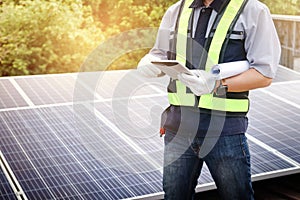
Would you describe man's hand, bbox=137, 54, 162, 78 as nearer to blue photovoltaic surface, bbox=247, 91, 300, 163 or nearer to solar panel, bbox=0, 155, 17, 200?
solar panel, bbox=0, 155, 17, 200

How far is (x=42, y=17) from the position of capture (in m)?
8.55

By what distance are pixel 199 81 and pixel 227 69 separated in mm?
116

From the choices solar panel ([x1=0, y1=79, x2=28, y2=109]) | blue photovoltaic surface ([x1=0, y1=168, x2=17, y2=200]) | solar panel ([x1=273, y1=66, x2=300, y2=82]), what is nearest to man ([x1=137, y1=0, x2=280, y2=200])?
blue photovoltaic surface ([x1=0, y1=168, x2=17, y2=200])

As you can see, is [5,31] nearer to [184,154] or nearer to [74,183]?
[74,183]

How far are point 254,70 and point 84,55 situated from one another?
6.83m

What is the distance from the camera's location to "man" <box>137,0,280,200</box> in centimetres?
209

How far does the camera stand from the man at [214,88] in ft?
6.86

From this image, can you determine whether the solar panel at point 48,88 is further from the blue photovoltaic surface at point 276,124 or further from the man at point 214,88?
the man at point 214,88

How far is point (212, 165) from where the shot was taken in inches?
87.6

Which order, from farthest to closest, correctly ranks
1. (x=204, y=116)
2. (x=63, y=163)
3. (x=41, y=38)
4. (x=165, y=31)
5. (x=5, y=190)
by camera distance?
(x=41, y=38)
(x=63, y=163)
(x=5, y=190)
(x=165, y=31)
(x=204, y=116)

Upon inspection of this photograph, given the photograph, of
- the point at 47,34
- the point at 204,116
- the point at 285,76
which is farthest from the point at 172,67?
the point at 47,34

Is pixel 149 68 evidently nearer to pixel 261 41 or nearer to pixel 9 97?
pixel 261 41

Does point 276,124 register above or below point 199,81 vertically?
below

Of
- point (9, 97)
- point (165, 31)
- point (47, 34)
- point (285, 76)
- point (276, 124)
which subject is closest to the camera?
point (165, 31)
